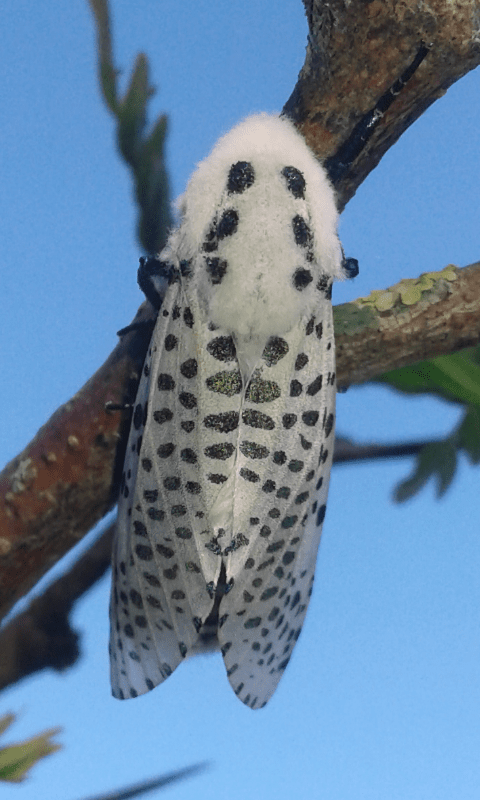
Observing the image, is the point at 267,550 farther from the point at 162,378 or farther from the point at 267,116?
the point at 267,116

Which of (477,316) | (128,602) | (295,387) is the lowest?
(128,602)

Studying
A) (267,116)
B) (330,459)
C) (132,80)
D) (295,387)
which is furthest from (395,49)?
(330,459)

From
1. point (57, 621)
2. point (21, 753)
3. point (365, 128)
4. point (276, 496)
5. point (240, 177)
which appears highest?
point (365, 128)

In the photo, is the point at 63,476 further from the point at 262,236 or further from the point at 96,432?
the point at 262,236

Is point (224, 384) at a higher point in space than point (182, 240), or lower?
lower

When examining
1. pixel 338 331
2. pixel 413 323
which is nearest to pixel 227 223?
pixel 338 331
